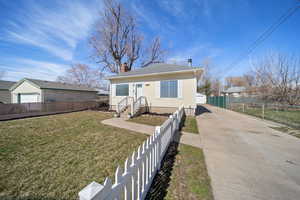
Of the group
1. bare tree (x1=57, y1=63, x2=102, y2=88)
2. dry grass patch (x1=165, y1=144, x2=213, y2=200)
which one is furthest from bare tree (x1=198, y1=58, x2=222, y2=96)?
dry grass patch (x1=165, y1=144, x2=213, y2=200)

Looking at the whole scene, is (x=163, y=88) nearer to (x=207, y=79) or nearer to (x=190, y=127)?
(x=190, y=127)

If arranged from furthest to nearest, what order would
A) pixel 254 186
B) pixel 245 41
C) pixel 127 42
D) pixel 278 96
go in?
pixel 127 42 < pixel 278 96 < pixel 245 41 < pixel 254 186

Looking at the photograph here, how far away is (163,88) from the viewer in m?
10.4

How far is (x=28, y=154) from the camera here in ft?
10.8

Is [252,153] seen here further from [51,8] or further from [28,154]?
[51,8]

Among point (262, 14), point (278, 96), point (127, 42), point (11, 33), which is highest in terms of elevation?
point (127, 42)

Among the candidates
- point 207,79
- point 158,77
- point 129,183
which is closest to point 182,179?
point 129,183

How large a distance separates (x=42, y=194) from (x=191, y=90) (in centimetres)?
952

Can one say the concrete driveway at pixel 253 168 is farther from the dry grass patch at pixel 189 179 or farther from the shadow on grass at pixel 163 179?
the shadow on grass at pixel 163 179

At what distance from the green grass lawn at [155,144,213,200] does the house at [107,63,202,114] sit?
6520 millimetres

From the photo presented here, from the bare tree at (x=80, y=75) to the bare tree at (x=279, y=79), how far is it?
111 feet

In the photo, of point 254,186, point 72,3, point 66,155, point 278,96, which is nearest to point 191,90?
point 254,186

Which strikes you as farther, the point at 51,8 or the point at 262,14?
the point at 262,14

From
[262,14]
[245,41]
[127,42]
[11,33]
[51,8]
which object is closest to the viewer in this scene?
[51,8]
